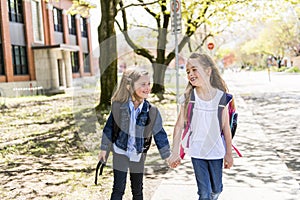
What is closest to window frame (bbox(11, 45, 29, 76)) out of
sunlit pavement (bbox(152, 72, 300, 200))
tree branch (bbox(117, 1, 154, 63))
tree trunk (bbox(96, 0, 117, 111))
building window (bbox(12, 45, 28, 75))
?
building window (bbox(12, 45, 28, 75))

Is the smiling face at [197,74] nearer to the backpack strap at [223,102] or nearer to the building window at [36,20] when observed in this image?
the backpack strap at [223,102]

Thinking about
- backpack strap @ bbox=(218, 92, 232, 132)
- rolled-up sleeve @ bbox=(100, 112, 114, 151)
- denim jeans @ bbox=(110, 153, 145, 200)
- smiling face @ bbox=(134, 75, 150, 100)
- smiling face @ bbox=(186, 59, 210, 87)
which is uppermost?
smiling face @ bbox=(186, 59, 210, 87)

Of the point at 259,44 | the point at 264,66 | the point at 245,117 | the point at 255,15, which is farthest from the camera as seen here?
the point at 264,66

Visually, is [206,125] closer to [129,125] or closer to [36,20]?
[129,125]

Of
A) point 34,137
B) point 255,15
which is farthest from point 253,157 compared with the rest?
point 255,15

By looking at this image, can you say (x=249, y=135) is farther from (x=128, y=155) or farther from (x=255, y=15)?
(x=255, y=15)

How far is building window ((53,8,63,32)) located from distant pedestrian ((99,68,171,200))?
1346 inches

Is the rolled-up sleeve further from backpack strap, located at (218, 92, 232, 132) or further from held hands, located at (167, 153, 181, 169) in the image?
backpack strap, located at (218, 92, 232, 132)

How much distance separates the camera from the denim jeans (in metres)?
3.80

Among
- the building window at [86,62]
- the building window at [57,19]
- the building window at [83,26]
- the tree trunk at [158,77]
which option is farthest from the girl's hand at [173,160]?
the building window at [83,26]

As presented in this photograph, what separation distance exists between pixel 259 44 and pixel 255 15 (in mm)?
57232

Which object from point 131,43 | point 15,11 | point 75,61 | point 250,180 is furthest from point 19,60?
point 250,180

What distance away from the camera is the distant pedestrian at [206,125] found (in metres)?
3.67

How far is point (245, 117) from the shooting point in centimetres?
1265
